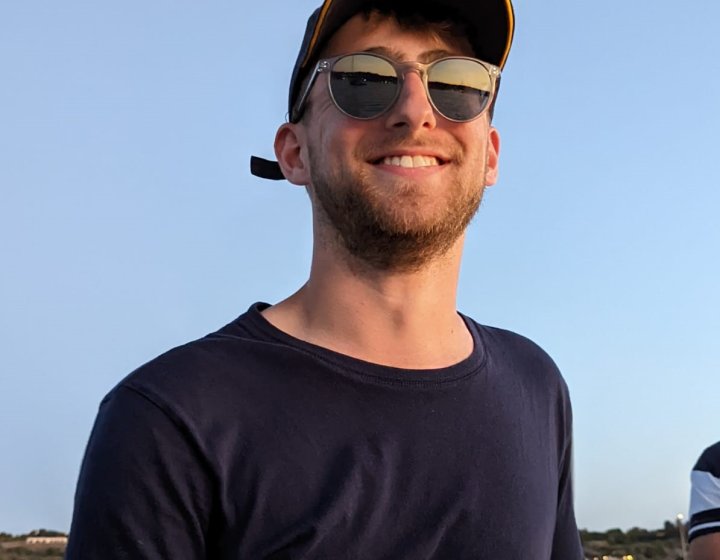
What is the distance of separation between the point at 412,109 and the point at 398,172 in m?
0.19

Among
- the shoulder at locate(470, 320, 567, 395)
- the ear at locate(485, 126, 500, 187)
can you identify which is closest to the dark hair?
the ear at locate(485, 126, 500, 187)

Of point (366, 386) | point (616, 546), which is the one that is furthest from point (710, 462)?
point (616, 546)

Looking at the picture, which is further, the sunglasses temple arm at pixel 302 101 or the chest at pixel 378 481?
the sunglasses temple arm at pixel 302 101

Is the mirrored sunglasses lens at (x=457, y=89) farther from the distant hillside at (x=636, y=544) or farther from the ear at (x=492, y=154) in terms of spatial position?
the distant hillside at (x=636, y=544)

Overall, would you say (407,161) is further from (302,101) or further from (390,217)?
(302,101)

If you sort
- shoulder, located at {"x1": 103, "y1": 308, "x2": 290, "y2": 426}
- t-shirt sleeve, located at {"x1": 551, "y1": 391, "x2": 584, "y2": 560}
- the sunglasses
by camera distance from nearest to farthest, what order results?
shoulder, located at {"x1": 103, "y1": 308, "x2": 290, "y2": 426} < the sunglasses < t-shirt sleeve, located at {"x1": 551, "y1": 391, "x2": 584, "y2": 560}

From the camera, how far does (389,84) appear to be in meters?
2.86

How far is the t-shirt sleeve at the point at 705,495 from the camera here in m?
5.28

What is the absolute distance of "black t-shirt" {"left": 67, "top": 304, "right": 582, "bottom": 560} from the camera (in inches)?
94.1

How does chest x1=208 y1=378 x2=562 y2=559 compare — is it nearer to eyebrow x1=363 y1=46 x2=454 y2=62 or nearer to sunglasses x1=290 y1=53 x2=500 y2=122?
sunglasses x1=290 y1=53 x2=500 y2=122

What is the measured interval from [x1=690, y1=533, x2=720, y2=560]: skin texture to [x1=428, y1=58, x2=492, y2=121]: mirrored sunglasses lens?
10.3 ft

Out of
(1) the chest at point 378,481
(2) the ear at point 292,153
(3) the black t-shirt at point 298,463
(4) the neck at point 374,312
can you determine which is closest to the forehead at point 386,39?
(2) the ear at point 292,153

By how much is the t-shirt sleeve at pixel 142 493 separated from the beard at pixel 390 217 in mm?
704

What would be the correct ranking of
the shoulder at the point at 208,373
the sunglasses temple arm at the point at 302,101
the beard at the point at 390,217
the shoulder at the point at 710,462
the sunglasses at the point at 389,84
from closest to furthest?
the shoulder at the point at 208,373, the beard at the point at 390,217, the sunglasses at the point at 389,84, the sunglasses temple arm at the point at 302,101, the shoulder at the point at 710,462
